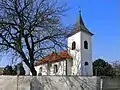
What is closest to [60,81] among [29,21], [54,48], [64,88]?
[64,88]

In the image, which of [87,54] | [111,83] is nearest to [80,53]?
[87,54]

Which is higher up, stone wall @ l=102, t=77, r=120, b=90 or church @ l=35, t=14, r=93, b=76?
church @ l=35, t=14, r=93, b=76

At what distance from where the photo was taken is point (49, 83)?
84.3 ft

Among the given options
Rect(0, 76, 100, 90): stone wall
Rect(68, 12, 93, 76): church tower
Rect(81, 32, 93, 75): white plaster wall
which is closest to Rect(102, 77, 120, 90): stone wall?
Rect(0, 76, 100, 90): stone wall

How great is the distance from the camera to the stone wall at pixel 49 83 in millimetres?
24791

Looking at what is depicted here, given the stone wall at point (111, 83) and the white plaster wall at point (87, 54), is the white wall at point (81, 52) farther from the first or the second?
the stone wall at point (111, 83)

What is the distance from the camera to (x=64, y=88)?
26047mm

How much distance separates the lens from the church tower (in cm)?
6178

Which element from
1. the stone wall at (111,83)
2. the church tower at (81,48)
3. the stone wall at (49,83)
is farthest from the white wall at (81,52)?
the stone wall at (49,83)

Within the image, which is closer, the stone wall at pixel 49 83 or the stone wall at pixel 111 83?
the stone wall at pixel 49 83

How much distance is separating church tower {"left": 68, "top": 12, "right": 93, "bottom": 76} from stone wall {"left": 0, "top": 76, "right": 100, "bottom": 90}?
33.8m

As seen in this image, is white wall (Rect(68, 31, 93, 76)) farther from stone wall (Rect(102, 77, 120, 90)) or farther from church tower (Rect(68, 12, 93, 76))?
stone wall (Rect(102, 77, 120, 90))

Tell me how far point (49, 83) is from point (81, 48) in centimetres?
3732

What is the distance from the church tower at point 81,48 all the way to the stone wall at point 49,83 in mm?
33761
